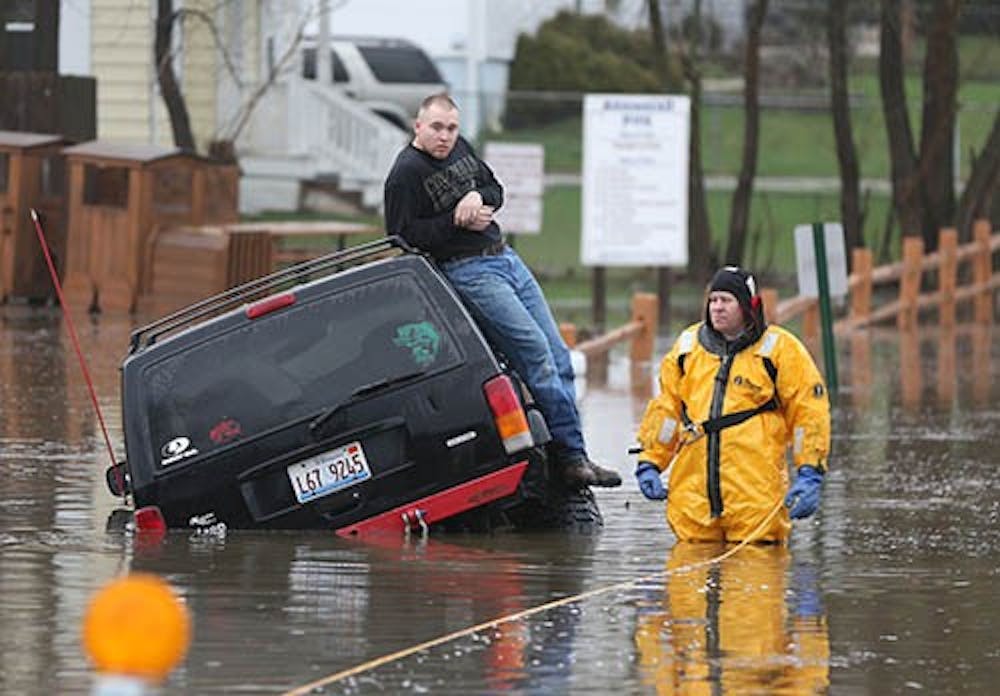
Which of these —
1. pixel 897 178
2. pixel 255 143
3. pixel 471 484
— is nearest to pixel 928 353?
pixel 897 178

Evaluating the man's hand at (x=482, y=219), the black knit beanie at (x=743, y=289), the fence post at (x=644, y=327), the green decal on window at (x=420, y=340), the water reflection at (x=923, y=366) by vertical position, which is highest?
the man's hand at (x=482, y=219)

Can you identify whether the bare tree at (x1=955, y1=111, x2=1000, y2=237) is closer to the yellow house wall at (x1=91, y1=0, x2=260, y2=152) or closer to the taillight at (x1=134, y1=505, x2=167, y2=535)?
the yellow house wall at (x1=91, y1=0, x2=260, y2=152)

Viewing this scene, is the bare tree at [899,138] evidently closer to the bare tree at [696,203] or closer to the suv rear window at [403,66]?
the bare tree at [696,203]

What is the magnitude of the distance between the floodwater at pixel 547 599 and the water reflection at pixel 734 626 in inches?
0.6

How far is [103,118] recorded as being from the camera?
41.0 metres

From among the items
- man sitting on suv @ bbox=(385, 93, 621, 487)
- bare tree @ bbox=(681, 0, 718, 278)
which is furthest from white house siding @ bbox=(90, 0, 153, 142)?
man sitting on suv @ bbox=(385, 93, 621, 487)

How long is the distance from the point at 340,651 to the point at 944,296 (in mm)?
23190

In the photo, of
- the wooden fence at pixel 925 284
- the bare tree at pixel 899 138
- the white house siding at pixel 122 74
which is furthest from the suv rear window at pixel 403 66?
the wooden fence at pixel 925 284

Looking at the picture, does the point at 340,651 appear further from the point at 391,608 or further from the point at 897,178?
the point at 897,178

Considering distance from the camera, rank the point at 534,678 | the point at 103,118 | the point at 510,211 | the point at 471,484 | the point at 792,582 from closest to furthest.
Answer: the point at 534,678, the point at 792,582, the point at 471,484, the point at 510,211, the point at 103,118

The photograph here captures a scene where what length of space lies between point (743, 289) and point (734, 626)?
6.67 ft

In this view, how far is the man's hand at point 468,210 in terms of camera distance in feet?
37.4

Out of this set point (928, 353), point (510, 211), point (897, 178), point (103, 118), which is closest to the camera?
point (928, 353)

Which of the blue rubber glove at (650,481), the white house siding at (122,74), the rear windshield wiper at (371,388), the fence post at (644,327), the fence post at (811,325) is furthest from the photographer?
the white house siding at (122,74)
